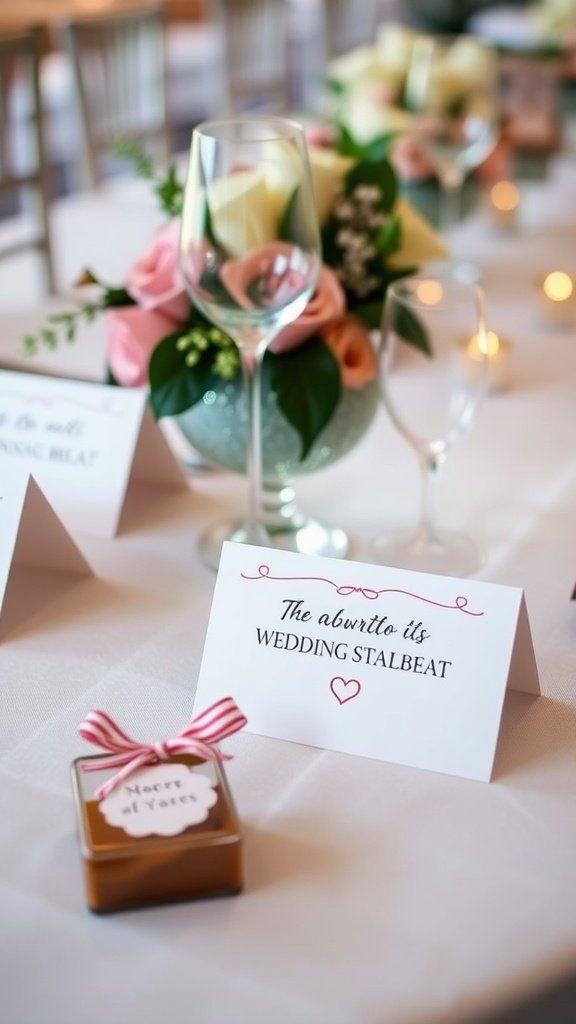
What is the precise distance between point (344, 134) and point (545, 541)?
52 centimetres

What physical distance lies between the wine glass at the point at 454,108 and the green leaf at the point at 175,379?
0.94m

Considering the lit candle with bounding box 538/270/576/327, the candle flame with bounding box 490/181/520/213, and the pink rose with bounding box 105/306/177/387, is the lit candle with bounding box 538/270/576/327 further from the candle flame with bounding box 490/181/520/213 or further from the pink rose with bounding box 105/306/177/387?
the pink rose with bounding box 105/306/177/387

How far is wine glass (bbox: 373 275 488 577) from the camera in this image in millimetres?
1049

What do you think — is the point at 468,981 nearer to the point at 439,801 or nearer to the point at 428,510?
the point at 439,801

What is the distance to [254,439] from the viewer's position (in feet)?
3.44

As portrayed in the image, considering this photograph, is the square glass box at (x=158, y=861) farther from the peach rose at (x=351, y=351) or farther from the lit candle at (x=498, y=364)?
the lit candle at (x=498, y=364)

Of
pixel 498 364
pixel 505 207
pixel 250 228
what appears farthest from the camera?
pixel 505 207

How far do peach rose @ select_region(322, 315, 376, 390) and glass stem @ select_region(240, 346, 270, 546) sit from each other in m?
0.07

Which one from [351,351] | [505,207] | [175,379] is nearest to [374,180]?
[351,351]

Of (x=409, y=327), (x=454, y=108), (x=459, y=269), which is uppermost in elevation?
(x=409, y=327)

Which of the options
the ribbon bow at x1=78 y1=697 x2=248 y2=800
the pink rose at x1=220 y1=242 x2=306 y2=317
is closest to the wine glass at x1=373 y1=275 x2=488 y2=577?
the pink rose at x1=220 y1=242 x2=306 y2=317

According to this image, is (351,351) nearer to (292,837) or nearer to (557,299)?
(292,837)

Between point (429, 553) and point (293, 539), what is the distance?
0.13 metres

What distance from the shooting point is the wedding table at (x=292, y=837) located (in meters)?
0.65
